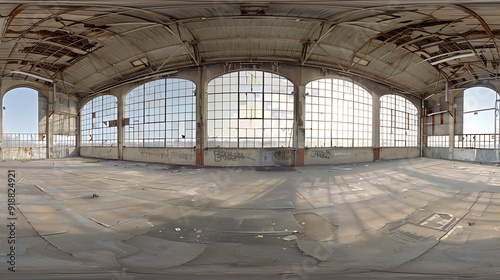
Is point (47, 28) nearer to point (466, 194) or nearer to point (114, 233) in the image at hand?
point (114, 233)

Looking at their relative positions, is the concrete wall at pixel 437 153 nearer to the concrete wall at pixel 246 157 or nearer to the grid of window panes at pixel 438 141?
the grid of window panes at pixel 438 141

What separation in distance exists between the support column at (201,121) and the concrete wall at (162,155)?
611 mm

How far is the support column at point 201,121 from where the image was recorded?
1656cm

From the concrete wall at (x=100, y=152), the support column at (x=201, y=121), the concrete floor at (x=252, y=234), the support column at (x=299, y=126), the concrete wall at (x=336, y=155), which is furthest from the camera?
the concrete wall at (x=100, y=152)

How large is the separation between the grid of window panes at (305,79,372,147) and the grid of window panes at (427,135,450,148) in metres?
9.24

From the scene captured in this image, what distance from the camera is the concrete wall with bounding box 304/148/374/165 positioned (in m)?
17.2

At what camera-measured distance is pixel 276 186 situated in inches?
358

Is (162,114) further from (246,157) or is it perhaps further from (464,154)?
(464,154)

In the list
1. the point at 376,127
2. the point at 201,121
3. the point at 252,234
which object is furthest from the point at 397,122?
the point at 252,234

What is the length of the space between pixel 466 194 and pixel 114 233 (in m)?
10.7

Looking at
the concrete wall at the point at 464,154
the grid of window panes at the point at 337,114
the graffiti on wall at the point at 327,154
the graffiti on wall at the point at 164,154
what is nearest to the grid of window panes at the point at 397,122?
the grid of window panes at the point at 337,114

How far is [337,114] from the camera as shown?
18.4 metres

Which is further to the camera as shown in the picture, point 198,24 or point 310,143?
point 310,143

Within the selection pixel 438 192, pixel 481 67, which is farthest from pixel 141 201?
pixel 481 67
